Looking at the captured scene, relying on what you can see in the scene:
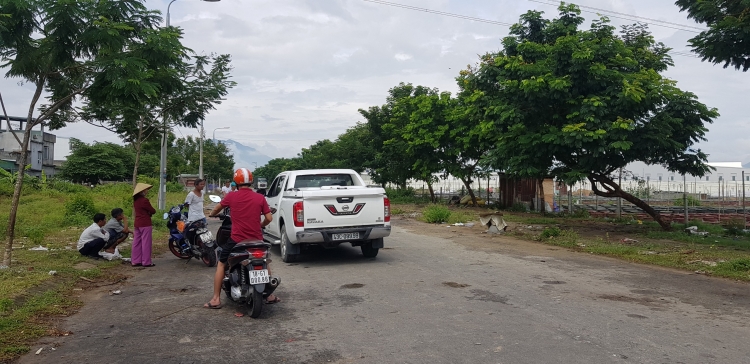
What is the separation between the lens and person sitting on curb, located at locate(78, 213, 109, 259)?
1063 centimetres

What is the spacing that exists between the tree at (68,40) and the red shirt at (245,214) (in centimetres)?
325

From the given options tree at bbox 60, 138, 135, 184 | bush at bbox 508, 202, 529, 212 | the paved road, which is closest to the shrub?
the paved road

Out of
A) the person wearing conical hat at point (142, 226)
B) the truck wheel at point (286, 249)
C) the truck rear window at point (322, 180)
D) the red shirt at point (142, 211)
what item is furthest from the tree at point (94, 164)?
the truck wheel at point (286, 249)

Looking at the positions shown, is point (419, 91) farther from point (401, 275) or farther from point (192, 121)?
point (401, 275)

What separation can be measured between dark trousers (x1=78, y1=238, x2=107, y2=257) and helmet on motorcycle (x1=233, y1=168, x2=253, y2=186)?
535 cm

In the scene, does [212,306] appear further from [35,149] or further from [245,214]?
[35,149]

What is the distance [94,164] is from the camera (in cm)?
5097

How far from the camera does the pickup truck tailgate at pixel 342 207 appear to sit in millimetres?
10125

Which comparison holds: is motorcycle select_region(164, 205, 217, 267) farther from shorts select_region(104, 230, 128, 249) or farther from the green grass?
the green grass

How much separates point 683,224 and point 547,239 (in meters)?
6.36

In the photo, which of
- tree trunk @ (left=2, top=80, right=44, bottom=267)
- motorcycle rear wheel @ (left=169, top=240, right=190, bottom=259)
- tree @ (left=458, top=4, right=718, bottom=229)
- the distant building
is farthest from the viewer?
the distant building

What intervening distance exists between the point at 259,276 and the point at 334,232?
3920 millimetres

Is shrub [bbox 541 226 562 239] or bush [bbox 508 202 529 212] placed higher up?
bush [bbox 508 202 529 212]

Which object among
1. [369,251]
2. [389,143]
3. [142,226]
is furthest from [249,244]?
[389,143]
